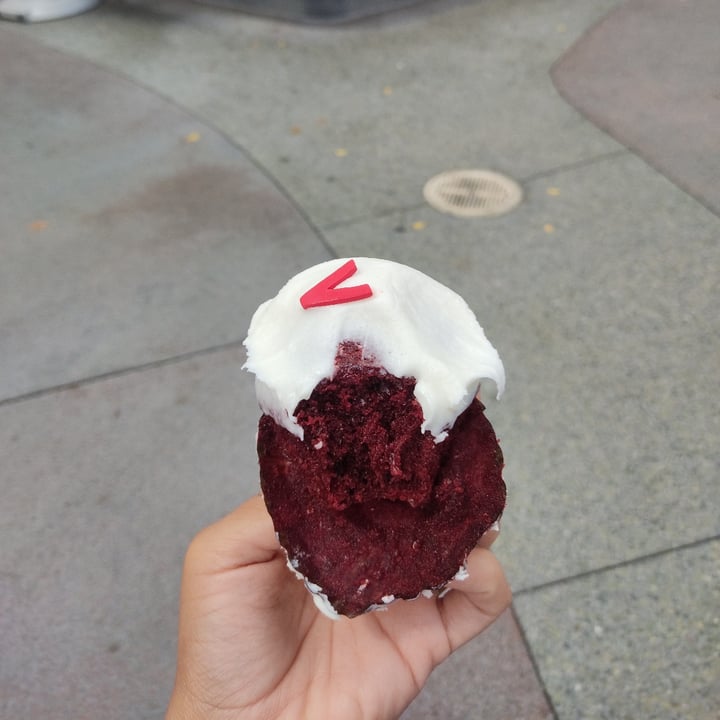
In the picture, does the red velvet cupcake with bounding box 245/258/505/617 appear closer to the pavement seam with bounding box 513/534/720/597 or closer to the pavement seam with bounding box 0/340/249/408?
the pavement seam with bounding box 513/534/720/597

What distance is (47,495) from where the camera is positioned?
10.3 ft

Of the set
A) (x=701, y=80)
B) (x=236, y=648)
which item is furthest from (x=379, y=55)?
(x=236, y=648)

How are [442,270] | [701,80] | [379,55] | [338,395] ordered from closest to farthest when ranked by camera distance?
1. [338,395]
2. [442,270]
3. [701,80]
4. [379,55]

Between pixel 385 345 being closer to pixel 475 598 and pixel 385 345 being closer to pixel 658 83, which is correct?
pixel 475 598

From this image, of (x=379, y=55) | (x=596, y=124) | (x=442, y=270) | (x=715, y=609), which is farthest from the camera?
(x=379, y=55)

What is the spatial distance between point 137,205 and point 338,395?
3.74 m

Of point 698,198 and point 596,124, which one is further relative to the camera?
point 596,124

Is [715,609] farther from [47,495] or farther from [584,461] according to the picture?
[47,495]

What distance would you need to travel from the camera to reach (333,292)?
149 centimetres

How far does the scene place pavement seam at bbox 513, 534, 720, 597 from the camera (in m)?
2.68

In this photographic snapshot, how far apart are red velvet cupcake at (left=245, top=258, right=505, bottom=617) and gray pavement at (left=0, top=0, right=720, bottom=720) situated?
122cm

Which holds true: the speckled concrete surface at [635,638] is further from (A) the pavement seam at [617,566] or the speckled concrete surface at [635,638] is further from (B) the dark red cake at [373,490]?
(B) the dark red cake at [373,490]

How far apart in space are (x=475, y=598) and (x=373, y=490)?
52cm

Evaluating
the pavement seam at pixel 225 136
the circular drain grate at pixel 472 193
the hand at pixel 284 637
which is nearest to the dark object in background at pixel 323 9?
the pavement seam at pixel 225 136
